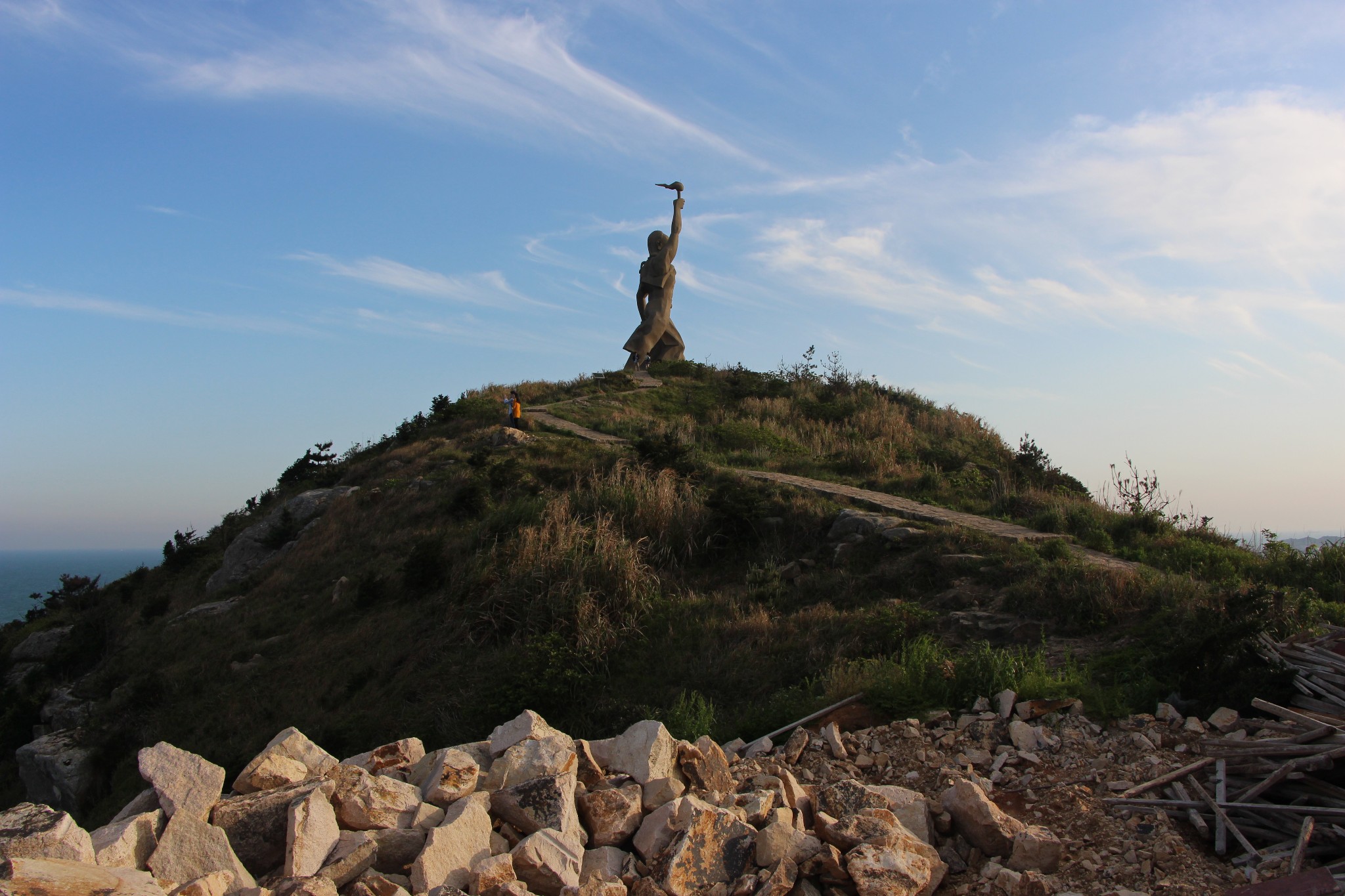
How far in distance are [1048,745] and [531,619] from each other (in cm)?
579

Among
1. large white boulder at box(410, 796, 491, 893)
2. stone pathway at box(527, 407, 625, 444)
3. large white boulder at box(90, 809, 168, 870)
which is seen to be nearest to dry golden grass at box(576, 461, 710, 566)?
stone pathway at box(527, 407, 625, 444)

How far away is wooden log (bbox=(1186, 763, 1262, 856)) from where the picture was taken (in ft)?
12.5

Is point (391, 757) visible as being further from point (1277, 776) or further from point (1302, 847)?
point (1277, 776)

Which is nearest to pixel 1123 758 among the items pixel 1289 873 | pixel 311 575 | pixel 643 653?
pixel 1289 873

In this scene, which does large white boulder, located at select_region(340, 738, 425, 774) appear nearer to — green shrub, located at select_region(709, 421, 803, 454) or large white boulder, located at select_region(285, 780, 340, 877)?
large white boulder, located at select_region(285, 780, 340, 877)

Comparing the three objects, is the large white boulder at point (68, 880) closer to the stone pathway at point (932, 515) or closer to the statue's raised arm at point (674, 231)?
the stone pathway at point (932, 515)

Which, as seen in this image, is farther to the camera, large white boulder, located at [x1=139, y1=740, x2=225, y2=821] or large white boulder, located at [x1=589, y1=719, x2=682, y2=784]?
large white boulder, located at [x1=589, y1=719, x2=682, y2=784]

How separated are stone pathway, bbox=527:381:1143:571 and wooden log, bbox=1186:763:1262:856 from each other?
167 inches

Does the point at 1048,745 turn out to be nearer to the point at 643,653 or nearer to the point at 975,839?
the point at 975,839

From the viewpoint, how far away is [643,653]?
8938 millimetres

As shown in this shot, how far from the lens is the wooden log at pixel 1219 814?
3.80 meters

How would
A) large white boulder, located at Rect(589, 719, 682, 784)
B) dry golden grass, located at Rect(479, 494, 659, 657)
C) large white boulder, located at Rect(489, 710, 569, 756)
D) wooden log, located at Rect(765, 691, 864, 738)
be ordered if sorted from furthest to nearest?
1. dry golden grass, located at Rect(479, 494, 659, 657)
2. wooden log, located at Rect(765, 691, 864, 738)
3. large white boulder, located at Rect(489, 710, 569, 756)
4. large white boulder, located at Rect(589, 719, 682, 784)

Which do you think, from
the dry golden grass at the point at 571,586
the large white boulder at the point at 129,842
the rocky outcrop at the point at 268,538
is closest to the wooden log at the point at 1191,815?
the large white boulder at the point at 129,842

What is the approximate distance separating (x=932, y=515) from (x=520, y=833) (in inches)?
333
